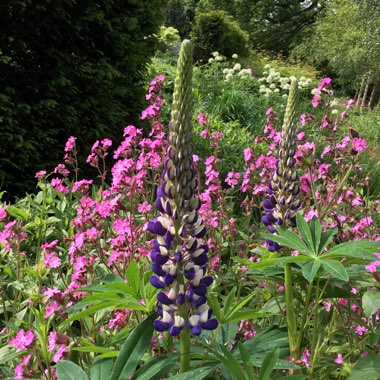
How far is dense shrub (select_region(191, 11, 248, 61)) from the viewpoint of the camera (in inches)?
671

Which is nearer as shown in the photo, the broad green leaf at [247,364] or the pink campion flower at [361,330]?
the broad green leaf at [247,364]

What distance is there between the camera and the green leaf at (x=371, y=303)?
4.70ft

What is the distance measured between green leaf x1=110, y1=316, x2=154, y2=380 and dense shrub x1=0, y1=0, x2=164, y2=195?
362 cm

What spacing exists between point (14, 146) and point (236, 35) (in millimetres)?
14243

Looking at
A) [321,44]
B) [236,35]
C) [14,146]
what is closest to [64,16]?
[14,146]

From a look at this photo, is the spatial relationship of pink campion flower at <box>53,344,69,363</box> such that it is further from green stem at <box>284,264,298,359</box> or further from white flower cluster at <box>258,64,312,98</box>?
white flower cluster at <box>258,64,312,98</box>

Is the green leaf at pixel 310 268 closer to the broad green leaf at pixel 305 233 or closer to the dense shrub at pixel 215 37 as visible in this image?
the broad green leaf at pixel 305 233

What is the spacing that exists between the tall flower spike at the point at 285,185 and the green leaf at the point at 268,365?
0.54 metres

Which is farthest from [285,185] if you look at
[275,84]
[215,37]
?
[215,37]

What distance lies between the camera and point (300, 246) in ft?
4.74

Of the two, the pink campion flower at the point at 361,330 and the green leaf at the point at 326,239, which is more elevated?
the green leaf at the point at 326,239

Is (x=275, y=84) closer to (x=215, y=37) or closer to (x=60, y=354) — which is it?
(x=215, y=37)

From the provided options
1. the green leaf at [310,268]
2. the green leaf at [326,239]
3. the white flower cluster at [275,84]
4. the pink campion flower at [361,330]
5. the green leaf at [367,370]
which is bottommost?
the pink campion flower at [361,330]

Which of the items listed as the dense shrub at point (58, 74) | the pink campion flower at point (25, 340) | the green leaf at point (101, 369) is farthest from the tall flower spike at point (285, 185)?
the dense shrub at point (58, 74)
